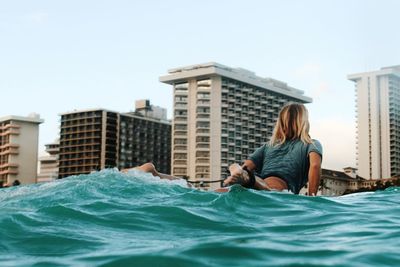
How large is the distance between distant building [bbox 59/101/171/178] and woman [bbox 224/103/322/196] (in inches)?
4605

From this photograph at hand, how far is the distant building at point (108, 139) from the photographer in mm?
127000

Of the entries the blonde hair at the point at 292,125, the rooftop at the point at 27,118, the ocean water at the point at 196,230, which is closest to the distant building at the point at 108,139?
the rooftop at the point at 27,118

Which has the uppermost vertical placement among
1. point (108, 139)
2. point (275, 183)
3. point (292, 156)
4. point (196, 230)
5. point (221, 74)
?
point (221, 74)

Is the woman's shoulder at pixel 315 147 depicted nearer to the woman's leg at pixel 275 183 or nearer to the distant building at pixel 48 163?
the woman's leg at pixel 275 183

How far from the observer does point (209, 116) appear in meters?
119

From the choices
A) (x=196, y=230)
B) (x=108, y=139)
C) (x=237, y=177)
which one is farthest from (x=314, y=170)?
(x=108, y=139)

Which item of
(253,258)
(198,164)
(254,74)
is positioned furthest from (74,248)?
(254,74)

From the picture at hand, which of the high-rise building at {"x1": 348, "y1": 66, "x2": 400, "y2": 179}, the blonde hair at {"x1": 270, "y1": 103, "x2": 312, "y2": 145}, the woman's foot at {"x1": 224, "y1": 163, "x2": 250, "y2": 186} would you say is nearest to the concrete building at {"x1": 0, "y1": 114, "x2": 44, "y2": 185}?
the high-rise building at {"x1": 348, "y1": 66, "x2": 400, "y2": 179}

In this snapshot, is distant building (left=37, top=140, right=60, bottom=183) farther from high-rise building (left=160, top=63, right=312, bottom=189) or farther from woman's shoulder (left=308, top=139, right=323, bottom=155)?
woman's shoulder (left=308, top=139, right=323, bottom=155)

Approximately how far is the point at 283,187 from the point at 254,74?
394 feet

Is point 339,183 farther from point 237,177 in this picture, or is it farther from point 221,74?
point 237,177

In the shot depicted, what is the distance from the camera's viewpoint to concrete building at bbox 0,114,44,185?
5236 inches

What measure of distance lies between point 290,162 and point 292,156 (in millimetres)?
78

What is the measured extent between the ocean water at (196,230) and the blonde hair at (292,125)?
3.34 feet
